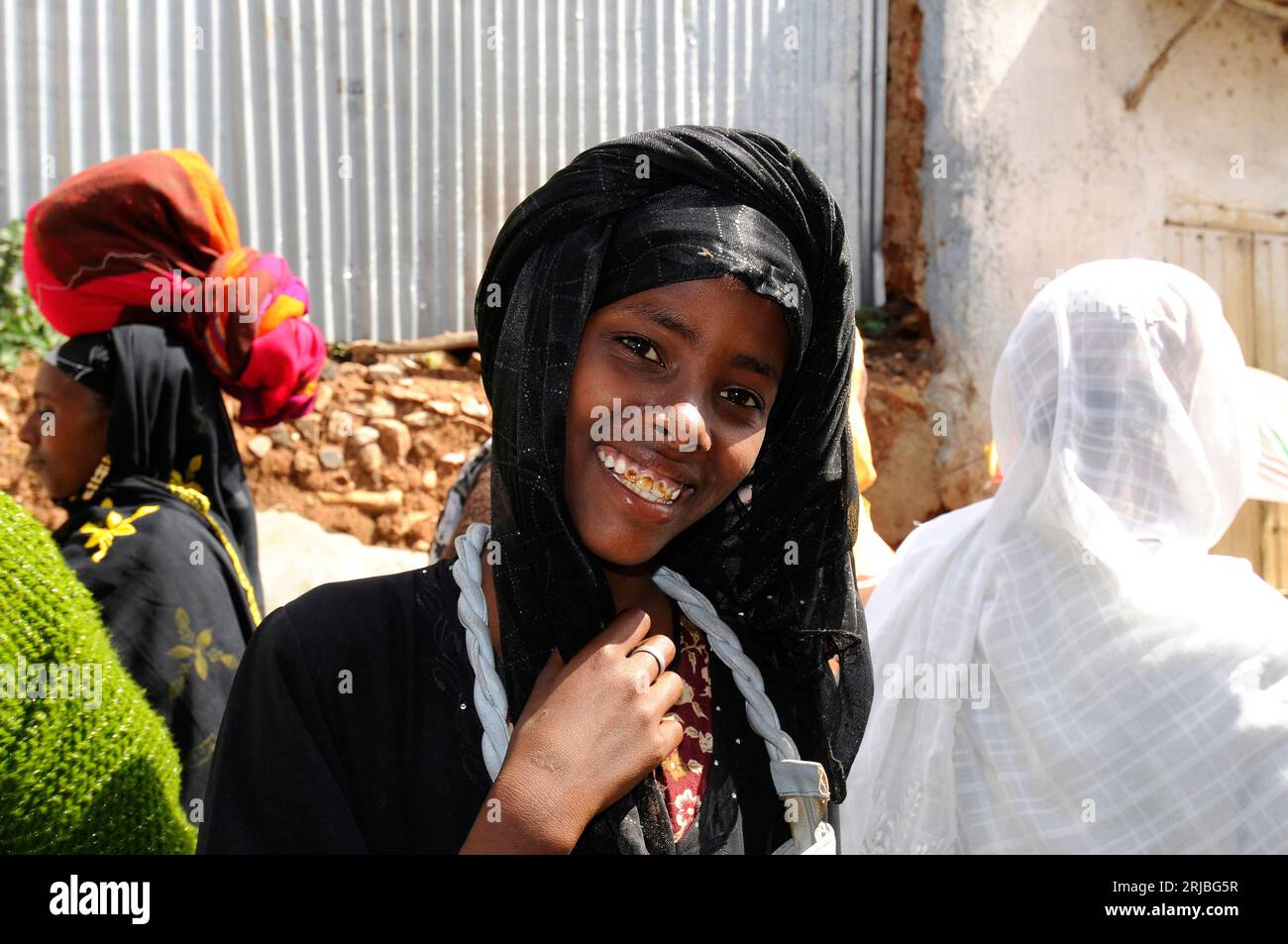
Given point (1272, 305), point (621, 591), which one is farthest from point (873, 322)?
point (621, 591)

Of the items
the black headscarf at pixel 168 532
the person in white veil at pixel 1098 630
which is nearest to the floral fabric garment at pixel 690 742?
the person in white veil at pixel 1098 630

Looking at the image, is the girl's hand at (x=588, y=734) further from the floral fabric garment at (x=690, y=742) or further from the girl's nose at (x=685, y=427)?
the girl's nose at (x=685, y=427)

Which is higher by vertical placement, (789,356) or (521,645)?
(789,356)

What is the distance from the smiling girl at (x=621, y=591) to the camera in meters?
1.30

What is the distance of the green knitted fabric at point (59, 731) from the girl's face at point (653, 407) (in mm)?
653

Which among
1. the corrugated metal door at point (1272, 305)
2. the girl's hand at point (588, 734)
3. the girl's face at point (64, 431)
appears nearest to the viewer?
the girl's hand at point (588, 734)

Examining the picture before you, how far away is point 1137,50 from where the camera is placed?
23.8 feet

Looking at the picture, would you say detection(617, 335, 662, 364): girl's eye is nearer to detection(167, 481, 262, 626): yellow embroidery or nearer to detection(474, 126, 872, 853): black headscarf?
detection(474, 126, 872, 853): black headscarf

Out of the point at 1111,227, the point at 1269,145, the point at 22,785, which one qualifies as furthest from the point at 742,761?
the point at 1269,145

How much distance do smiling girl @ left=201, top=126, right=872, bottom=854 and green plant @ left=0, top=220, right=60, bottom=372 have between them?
3824 millimetres

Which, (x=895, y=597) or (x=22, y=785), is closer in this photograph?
(x=22, y=785)

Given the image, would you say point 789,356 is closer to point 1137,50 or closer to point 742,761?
point 742,761

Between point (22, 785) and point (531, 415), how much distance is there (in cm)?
75

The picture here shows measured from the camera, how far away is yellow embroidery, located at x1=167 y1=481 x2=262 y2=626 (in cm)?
296
